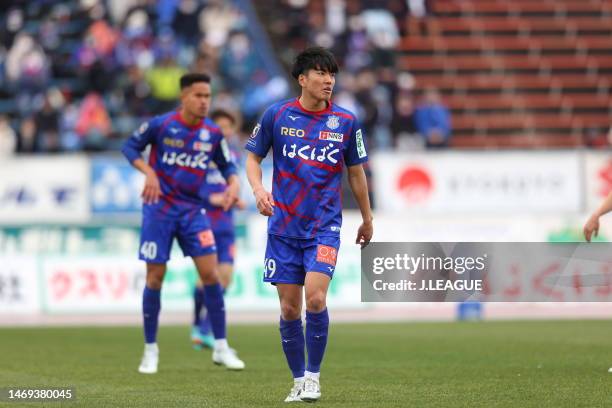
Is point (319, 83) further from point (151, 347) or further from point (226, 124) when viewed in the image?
point (226, 124)

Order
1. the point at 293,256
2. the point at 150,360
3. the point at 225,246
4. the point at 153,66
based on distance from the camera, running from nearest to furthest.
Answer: the point at 293,256 → the point at 150,360 → the point at 225,246 → the point at 153,66

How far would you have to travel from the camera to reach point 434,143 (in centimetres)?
2547

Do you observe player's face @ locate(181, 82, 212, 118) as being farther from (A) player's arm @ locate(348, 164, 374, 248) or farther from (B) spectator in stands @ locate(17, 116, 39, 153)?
(B) spectator in stands @ locate(17, 116, 39, 153)

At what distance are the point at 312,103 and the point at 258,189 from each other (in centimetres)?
71

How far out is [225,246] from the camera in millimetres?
→ 14461

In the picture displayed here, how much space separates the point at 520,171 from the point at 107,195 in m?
7.34

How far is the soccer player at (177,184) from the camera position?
38.1 feet

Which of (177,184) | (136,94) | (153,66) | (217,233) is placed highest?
(153,66)

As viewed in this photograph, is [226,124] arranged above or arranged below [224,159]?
above

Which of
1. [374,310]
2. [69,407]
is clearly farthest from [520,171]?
[69,407]

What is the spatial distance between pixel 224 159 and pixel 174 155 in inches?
18.9

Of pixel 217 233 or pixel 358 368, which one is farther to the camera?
pixel 217 233

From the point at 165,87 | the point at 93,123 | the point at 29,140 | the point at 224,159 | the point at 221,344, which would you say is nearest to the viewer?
the point at 224,159

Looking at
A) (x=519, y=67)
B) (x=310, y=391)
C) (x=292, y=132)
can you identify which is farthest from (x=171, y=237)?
(x=519, y=67)
